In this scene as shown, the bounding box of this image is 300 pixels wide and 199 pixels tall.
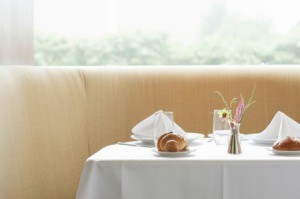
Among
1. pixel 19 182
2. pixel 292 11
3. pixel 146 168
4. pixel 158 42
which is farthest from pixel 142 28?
pixel 146 168

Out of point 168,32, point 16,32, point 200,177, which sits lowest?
point 200,177

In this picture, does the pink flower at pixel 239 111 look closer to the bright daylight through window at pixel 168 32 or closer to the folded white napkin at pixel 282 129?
the folded white napkin at pixel 282 129

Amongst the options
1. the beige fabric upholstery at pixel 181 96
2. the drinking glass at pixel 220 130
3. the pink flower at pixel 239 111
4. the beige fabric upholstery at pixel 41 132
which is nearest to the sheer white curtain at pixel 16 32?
the beige fabric upholstery at pixel 41 132

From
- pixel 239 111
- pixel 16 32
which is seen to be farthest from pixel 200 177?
pixel 16 32

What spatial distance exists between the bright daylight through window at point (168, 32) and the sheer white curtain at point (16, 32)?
640 cm

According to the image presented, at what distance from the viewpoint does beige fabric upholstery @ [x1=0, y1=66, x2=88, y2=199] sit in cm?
225

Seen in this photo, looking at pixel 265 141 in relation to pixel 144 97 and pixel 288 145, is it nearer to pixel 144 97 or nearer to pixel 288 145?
pixel 288 145

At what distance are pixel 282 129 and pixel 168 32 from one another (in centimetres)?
772

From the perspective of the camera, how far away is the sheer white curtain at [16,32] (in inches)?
96.1

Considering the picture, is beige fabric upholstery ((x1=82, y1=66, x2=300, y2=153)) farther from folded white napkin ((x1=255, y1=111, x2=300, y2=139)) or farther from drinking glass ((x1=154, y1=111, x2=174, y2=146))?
drinking glass ((x1=154, y1=111, x2=174, y2=146))

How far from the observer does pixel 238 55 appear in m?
9.44

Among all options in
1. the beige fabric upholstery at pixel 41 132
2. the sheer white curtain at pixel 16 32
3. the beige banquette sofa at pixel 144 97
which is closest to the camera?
the beige fabric upholstery at pixel 41 132

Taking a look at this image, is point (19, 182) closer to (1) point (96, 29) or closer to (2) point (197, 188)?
(2) point (197, 188)

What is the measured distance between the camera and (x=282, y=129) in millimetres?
1880
